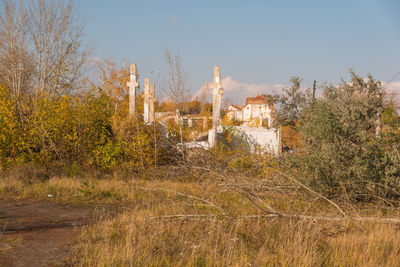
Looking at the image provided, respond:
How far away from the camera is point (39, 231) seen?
6.35 m

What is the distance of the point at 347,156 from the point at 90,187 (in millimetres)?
6455

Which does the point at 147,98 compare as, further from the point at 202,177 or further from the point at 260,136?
the point at 202,177

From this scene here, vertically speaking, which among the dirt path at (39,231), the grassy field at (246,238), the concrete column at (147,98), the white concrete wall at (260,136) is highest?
the concrete column at (147,98)

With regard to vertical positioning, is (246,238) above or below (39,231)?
above

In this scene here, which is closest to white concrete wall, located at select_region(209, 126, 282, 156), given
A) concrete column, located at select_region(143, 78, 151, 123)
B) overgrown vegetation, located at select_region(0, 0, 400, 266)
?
overgrown vegetation, located at select_region(0, 0, 400, 266)

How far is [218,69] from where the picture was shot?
1416cm

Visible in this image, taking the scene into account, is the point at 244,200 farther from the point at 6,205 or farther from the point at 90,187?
the point at 6,205

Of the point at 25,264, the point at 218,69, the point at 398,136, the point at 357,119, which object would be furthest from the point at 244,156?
the point at 25,264

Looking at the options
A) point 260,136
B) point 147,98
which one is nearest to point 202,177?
point 260,136

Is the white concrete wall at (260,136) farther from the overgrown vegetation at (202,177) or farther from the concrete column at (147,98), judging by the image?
the concrete column at (147,98)

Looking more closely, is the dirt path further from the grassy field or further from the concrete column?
the concrete column

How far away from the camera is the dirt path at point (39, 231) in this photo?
500 cm

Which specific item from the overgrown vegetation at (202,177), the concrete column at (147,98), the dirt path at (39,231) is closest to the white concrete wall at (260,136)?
the overgrown vegetation at (202,177)

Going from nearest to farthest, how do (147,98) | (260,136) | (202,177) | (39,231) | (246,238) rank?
(246,238), (39,231), (202,177), (260,136), (147,98)
